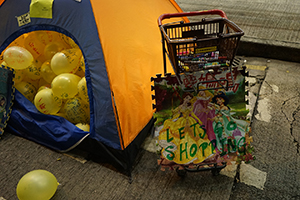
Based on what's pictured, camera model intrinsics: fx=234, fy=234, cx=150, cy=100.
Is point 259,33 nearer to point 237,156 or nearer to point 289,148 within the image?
point 289,148

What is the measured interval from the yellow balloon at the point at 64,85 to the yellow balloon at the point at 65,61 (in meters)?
0.09

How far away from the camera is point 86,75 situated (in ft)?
6.41

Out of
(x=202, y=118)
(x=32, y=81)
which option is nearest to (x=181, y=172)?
(x=202, y=118)

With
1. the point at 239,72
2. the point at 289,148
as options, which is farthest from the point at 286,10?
the point at 239,72

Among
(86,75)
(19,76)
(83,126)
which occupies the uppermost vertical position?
(86,75)

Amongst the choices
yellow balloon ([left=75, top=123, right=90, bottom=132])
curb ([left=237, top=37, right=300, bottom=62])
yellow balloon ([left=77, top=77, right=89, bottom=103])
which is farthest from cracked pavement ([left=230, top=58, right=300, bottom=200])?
yellow balloon ([left=77, top=77, right=89, bottom=103])

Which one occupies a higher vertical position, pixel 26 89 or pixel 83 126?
pixel 26 89

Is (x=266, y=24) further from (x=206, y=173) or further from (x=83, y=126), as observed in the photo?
(x=83, y=126)

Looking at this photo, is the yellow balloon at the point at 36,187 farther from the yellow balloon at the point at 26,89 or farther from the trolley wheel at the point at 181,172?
the yellow balloon at the point at 26,89

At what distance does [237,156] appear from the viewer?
5.46 feet

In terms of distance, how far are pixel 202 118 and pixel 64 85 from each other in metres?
1.25

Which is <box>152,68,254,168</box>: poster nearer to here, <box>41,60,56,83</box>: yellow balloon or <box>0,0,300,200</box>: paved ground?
<box>0,0,300,200</box>: paved ground

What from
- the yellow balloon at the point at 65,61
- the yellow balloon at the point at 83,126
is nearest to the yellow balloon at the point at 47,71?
the yellow balloon at the point at 65,61

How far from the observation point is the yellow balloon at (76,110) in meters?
2.22
